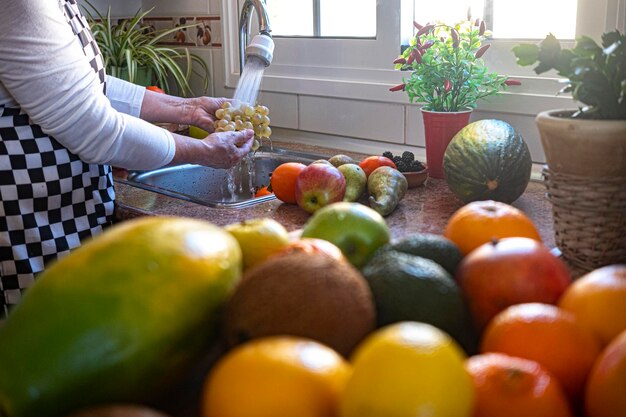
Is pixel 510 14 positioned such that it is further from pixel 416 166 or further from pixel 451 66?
pixel 416 166

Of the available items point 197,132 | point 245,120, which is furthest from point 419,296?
point 197,132

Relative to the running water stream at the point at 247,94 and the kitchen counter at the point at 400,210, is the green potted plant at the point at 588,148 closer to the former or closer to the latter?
the kitchen counter at the point at 400,210

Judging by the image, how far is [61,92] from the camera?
120cm

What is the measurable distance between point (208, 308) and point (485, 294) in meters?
0.23

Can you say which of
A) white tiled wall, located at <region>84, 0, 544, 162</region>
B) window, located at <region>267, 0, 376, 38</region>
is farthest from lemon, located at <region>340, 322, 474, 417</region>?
window, located at <region>267, 0, 376, 38</region>

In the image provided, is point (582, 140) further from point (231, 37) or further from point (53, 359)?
point (231, 37)

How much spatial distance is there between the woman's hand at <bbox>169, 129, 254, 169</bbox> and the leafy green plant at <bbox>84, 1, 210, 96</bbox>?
0.74m

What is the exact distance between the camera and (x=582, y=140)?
0.76 m

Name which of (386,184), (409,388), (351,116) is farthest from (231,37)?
(409,388)

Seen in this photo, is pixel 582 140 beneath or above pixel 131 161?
above

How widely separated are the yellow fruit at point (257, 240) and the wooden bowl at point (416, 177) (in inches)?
31.8

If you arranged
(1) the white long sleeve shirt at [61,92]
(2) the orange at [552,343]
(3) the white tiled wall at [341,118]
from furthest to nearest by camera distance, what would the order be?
1. (3) the white tiled wall at [341,118]
2. (1) the white long sleeve shirt at [61,92]
3. (2) the orange at [552,343]

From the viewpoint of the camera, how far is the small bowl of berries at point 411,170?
54.9 inches

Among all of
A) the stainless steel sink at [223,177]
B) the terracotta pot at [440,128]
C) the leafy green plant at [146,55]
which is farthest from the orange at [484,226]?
the leafy green plant at [146,55]
